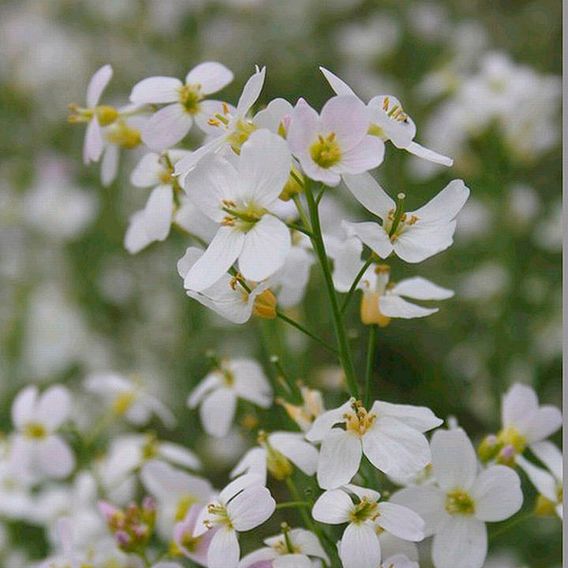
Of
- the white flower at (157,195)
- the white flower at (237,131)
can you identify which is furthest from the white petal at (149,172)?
the white flower at (237,131)

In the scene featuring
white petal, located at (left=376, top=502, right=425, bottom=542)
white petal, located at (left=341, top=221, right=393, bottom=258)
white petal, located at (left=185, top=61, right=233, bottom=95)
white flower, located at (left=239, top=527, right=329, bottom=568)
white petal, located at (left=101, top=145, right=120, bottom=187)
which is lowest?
white flower, located at (left=239, top=527, right=329, bottom=568)

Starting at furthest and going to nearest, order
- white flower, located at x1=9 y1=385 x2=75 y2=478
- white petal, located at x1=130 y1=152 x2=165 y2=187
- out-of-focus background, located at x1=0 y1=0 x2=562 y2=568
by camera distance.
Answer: out-of-focus background, located at x1=0 y1=0 x2=562 y2=568
white flower, located at x1=9 y1=385 x2=75 y2=478
white petal, located at x1=130 y1=152 x2=165 y2=187

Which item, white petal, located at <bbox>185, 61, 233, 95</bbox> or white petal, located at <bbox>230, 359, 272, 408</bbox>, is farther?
white petal, located at <bbox>230, 359, 272, 408</bbox>

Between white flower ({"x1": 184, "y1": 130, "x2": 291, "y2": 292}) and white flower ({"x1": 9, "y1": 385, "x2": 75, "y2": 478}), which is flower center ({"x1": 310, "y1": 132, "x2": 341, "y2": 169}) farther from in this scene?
white flower ({"x1": 9, "y1": 385, "x2": 75, "y2": 478})

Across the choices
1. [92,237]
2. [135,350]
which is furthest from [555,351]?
[92,237]

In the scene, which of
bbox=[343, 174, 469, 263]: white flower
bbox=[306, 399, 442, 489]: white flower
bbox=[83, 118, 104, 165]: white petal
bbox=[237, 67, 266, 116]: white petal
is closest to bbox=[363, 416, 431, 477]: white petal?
bbox=[306, 399, 442, 489]: white flower

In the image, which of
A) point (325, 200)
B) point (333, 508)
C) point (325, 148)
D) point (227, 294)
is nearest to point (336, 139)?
point (325, 148)

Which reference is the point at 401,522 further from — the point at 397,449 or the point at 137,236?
the point at 137,236
